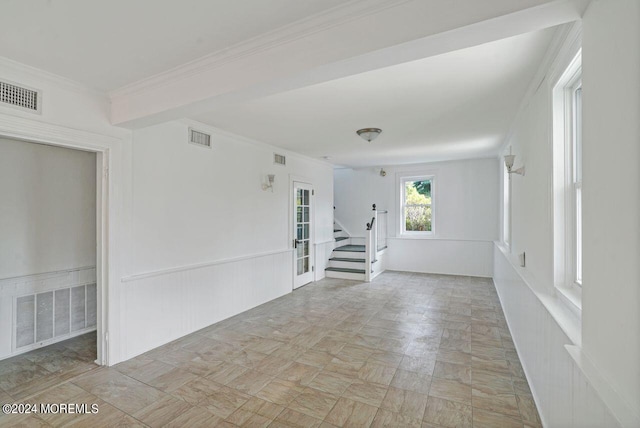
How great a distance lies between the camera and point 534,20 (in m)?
1.46

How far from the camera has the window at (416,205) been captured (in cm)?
762

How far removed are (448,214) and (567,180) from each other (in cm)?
535

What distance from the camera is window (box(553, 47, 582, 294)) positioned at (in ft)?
6.73

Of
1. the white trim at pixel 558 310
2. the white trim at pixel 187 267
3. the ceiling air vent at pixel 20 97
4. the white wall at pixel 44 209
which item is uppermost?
the ceiling air vent at pixel 20 97

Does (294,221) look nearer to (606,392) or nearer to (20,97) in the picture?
(20,97)

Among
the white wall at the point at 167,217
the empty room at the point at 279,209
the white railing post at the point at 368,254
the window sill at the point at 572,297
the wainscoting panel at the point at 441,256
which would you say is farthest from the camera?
the wainscoting panel at the point at 441,256

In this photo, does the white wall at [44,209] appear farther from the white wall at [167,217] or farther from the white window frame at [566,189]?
the white window frame at [566,189]

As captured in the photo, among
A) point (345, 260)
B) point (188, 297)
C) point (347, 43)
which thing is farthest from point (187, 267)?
point (345, 260)

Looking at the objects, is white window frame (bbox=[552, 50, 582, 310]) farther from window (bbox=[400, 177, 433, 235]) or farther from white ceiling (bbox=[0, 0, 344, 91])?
window (bbox=[400, 177, 433, 235])

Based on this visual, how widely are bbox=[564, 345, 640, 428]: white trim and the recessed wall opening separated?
3.77m

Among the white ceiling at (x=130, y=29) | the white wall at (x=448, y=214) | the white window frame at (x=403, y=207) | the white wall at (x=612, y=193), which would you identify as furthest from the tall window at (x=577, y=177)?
the white window frame at (x=403, y=207)

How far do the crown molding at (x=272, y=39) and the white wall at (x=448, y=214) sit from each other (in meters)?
6.08

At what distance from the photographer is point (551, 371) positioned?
Answer: 1.99 m

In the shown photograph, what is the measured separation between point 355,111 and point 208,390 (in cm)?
316
